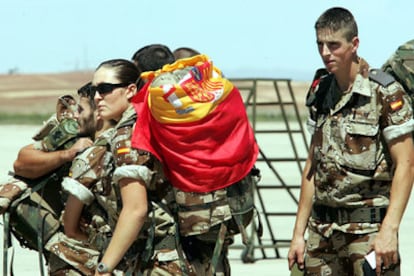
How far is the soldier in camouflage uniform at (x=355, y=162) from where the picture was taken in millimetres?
5504

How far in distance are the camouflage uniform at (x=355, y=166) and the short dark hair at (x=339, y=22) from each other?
19cm

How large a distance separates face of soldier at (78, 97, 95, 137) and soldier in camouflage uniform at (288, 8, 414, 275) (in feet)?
3.39

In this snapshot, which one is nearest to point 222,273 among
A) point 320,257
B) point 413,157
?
point 320,257

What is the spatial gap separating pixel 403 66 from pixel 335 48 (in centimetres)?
56

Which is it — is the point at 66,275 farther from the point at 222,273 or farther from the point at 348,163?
the point at 348,163

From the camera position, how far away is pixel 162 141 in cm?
491

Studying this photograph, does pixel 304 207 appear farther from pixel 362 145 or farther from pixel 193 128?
pixel 193 128

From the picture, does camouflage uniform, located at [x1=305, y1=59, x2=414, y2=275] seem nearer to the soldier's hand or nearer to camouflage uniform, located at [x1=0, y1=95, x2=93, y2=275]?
the soldier's hand

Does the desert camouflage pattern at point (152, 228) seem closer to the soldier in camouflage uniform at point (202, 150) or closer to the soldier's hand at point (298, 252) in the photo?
the soldier in camouflage uniform at point (202, 150)

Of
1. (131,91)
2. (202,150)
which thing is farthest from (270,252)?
(202,150)

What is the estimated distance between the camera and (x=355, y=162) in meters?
5.62

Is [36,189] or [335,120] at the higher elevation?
[335,120]

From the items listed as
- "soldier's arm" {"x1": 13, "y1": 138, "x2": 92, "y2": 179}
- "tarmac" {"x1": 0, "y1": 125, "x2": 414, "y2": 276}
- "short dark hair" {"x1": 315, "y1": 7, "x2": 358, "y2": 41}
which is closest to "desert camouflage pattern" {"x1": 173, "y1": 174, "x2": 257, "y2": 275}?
"short dark hair" {"x1": 315, "y1": 7, "x2": 358, "y2": 41}

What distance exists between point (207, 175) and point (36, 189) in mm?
1387
